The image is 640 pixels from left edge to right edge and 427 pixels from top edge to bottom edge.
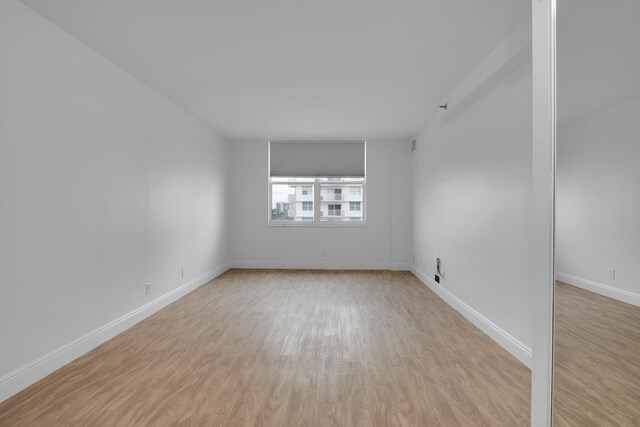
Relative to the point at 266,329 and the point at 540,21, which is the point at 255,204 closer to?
the point at 266,329

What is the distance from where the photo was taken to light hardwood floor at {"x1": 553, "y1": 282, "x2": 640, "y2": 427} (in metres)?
1.14

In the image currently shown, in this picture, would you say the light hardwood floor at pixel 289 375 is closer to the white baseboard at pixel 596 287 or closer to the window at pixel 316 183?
the white baseboard at pixel 596 287

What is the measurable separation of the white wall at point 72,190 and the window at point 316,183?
9.27 feet

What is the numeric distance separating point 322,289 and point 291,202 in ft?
7.99

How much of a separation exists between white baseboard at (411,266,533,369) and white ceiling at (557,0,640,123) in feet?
6.46

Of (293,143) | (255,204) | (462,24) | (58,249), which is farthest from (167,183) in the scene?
(462,24)

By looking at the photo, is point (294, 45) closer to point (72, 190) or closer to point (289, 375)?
point (72, 190)

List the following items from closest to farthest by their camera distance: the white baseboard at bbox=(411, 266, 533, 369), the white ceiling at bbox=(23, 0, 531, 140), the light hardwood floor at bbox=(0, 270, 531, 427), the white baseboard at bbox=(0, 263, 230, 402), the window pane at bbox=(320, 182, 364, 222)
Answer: the light hardwood floor at bbox=(0, 270, 531, 427) < the white baseboard at bbox=(0, 263, 230, 402) < the white ceiling at bbox=(23, 0, 531, 140) < the white baseboard at bbox=(411, 266, 533, 369) < the window pane at bbox=(320, 182, 364, 222)

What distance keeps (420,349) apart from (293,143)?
505 cm

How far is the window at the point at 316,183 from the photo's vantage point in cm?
698

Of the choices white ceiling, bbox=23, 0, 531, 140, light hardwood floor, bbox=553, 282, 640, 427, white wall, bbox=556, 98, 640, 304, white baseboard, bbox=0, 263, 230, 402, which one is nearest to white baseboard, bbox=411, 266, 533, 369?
light hardwood floor, bbox=553, 282, 640, 427

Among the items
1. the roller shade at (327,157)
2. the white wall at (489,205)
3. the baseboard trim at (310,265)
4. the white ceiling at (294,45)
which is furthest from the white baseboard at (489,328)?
the roller shade at (327,157)

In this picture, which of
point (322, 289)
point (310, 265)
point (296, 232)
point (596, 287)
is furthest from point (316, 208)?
point (596, 287)

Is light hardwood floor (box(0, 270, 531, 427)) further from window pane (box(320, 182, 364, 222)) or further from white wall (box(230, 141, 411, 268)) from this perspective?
window pane (box(320, 182, 364, 222))
